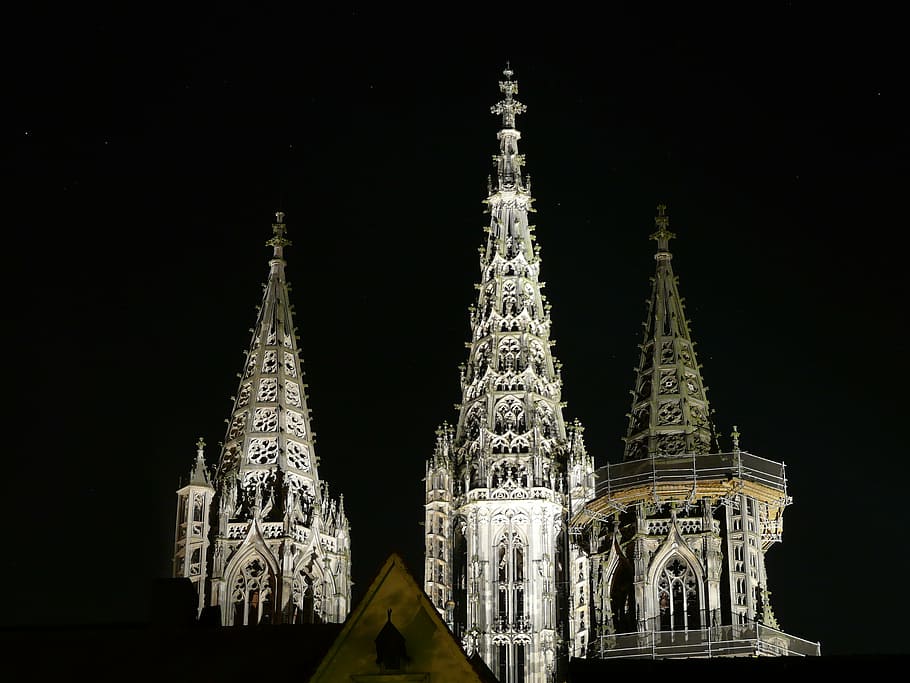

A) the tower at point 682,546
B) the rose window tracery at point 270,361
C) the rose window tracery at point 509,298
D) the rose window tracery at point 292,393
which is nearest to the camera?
the tower at point 682,546

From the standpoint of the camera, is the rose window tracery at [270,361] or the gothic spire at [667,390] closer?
the gothic spire at [667,390]

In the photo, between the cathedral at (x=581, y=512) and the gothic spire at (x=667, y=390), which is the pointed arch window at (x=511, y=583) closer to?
the cathedral at (x=581, y=512)

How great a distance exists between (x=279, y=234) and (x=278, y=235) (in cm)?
10

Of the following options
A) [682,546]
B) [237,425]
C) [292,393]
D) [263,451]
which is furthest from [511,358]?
[682,546]

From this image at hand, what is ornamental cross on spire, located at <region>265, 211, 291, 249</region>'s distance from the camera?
9856 cm

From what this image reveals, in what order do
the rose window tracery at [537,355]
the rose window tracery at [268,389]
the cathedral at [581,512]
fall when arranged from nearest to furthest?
the cathedral at [581,512] < the rose window tracery at [268,389] < the rose window tracery at [537,355]

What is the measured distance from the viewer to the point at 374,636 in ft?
131

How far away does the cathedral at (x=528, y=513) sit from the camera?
8075 cm

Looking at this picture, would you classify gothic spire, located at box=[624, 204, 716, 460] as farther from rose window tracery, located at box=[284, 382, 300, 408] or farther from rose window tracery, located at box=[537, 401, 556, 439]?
rose window tracery, located at box=[284, 382, 300, 408]

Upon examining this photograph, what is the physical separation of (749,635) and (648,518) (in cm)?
779

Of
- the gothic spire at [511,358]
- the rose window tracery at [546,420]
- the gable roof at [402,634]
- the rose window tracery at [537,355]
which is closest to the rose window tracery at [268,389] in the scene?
the gothic spire at [511,358]

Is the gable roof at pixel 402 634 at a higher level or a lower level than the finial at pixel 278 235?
lower

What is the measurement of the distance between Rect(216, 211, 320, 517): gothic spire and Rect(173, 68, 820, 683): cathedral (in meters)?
0.09

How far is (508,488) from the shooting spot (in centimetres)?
8738
